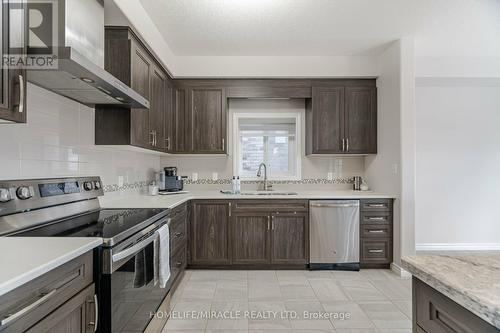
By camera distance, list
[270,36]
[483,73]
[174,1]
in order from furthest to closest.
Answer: [483,73] < [270,36] < [174,1]

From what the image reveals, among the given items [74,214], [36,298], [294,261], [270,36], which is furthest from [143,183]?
[36,298]

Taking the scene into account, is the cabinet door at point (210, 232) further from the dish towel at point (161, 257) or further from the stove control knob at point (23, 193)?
the stove control knob at point (23, 193)

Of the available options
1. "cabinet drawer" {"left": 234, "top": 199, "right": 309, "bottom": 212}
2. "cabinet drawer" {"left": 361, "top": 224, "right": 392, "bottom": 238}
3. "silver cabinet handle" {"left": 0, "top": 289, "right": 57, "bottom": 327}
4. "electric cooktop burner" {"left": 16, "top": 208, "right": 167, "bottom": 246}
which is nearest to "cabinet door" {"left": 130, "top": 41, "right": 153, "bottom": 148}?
"electric cooktop burner" {"left": 16, "top": 208, "right": 167, "bottom": 246}

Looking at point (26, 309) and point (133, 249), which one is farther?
point (133, 249)

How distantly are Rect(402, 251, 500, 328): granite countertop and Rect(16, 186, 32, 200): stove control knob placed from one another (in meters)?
1.88

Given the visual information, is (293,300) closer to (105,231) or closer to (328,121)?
(105,231)

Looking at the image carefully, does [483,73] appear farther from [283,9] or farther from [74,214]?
[74,214]

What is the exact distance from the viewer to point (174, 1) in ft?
8.27

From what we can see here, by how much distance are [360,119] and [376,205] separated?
3.75 feet

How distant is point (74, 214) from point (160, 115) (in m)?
1.55

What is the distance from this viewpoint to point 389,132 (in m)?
3.46

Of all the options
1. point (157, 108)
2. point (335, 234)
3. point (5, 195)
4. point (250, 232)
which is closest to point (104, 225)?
point (5, 195)

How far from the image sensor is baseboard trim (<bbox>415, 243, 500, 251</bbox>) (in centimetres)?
416

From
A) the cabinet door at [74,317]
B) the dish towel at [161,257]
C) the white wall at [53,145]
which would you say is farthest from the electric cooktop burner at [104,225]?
the white wall at [53,145]
